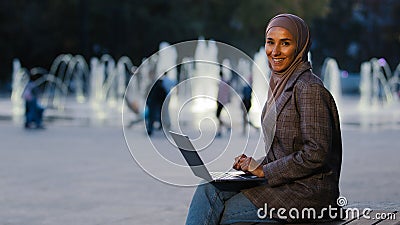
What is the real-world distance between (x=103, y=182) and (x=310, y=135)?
7402mm

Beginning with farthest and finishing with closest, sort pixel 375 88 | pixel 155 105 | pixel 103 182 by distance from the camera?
pixel 375 88, pixel 155 105, pixel 103 182

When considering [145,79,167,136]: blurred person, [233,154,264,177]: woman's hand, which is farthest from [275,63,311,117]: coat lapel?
[145,79,167,136]: blurred person

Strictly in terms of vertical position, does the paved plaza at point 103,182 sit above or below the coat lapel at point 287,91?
below

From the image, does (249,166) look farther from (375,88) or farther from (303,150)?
(375,88)

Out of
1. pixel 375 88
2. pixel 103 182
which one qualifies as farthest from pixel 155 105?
pixel 375 88

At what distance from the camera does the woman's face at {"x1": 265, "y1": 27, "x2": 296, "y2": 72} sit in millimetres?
4668

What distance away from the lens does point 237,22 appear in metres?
60.8

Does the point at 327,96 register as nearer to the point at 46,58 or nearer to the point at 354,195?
the point at 354,195

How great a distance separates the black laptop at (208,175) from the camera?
4.62m

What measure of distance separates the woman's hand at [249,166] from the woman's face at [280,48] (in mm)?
463
